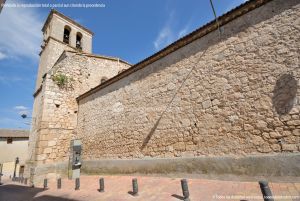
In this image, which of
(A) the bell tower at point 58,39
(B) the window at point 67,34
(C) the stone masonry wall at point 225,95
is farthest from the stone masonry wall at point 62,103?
(B) the window at point 67,34

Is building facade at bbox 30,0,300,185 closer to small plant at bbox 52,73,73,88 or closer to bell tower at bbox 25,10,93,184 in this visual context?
small plant at bbox 52,73,73,88

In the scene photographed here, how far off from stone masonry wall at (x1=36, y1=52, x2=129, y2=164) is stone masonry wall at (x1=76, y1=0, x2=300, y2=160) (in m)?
3.62

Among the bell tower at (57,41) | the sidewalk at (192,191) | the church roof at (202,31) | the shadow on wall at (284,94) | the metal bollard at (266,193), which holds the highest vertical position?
the bell tower at (57,41)

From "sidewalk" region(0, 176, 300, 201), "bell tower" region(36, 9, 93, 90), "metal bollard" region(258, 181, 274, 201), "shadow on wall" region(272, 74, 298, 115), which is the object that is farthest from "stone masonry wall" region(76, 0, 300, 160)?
"bell tower" region(36, 9, 93, 90)

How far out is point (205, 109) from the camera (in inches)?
206

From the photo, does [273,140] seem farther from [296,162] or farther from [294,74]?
[294,74]

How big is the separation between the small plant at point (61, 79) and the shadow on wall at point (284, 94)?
32.1 ft

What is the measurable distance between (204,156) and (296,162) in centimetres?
198

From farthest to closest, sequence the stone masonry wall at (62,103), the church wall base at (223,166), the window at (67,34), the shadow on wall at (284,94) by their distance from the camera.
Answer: the window at (67,34)
the stone masonry wall at (62,103)
the shadow on wall at (284,94)
the church wall base at (223,166)

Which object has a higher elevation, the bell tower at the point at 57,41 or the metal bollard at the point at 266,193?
the bell tower at the point at 57,41

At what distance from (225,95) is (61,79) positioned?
8.75 metres

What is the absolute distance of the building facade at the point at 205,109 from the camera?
4098 mm

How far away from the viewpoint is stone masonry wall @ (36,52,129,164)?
8.94m

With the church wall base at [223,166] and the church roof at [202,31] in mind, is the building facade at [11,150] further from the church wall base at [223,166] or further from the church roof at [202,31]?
the church roof at [202,31]
